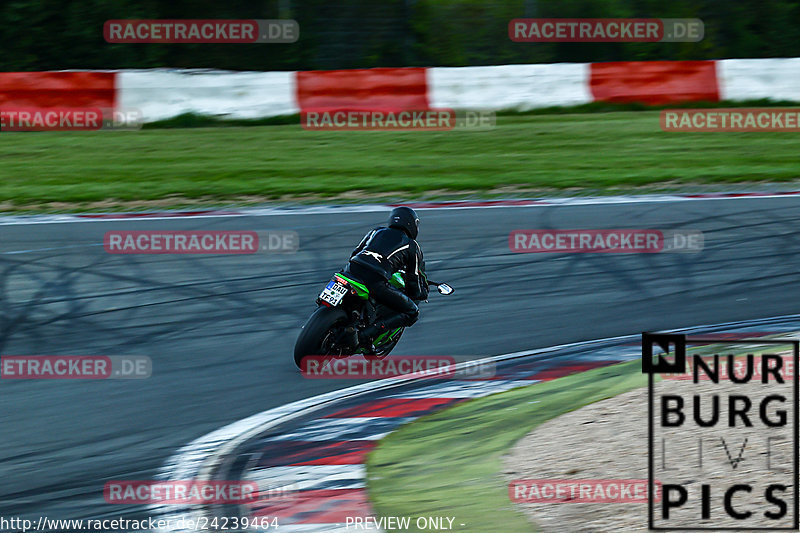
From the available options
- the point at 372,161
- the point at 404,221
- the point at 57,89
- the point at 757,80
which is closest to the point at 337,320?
the point at 404,221

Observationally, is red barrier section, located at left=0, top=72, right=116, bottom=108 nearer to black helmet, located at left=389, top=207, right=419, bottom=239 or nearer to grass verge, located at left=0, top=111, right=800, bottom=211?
grass verge, located at left=0, top=111, right=800, bottom=211

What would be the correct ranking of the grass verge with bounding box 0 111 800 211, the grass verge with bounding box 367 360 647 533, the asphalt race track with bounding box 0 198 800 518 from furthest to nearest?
the grass verge with bounding box 0 111 800 211 < the asphalt race track with bounding box 0 198 800 518 < the grass verge with bounding box 367 360 647 533

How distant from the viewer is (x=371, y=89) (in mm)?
16000

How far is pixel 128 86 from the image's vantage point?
631 inches

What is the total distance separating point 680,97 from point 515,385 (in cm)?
1029

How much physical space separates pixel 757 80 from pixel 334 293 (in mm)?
11116

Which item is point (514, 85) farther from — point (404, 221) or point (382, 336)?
point (382, 336)

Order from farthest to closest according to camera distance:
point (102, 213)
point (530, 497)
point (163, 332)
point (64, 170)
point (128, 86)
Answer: point (128, 86) < point (64, 170) < point (102, 213) < point (163, 332) < point (530, 497)

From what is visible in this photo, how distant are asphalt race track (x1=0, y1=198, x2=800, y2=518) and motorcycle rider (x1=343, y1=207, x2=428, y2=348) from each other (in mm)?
446

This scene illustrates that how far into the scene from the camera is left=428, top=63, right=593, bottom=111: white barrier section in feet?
53.0

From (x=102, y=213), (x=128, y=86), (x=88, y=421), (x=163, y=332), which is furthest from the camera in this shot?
(x=128, y=86)

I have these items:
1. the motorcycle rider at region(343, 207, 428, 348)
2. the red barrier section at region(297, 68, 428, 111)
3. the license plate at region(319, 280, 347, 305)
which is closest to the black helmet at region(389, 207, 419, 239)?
the motorcycle rider at region(343, 207, 428, 348)

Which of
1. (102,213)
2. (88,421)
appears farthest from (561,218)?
(88,421)

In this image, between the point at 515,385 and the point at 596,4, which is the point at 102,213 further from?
the point at 596,4
